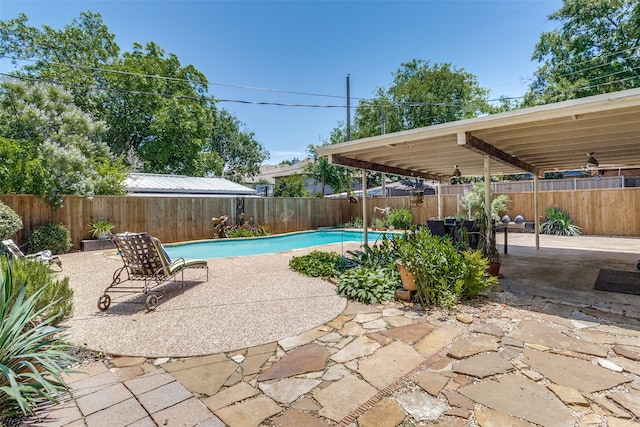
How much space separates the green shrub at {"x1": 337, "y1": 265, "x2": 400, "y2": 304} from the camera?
440 centimetres

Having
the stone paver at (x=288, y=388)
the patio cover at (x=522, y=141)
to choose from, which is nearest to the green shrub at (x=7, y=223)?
the patio cover at (x=522, y=141)

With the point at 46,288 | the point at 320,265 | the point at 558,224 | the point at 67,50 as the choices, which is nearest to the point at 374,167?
the point at 320,265

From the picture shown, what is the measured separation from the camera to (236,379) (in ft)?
8.08

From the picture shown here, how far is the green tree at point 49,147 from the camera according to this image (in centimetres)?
848

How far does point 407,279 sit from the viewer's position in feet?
14.2

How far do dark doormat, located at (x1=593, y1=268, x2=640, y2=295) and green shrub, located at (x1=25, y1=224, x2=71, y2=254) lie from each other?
12.0 metres

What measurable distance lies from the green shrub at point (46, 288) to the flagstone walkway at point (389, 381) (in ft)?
2.70

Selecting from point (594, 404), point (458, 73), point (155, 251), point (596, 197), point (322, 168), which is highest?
point (458, 73)

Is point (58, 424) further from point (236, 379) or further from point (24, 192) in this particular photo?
point (24, 192)

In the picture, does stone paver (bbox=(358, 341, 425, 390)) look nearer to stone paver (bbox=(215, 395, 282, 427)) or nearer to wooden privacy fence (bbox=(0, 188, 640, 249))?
stone paver (bbox=(215, 395, 282, 427))

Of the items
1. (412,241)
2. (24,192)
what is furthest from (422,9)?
(24,192)

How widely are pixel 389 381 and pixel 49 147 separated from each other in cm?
1109

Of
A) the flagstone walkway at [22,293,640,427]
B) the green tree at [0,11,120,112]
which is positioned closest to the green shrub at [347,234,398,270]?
the flagstone walkway at [22,293,640,427]

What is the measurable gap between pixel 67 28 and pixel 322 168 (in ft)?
58.2
